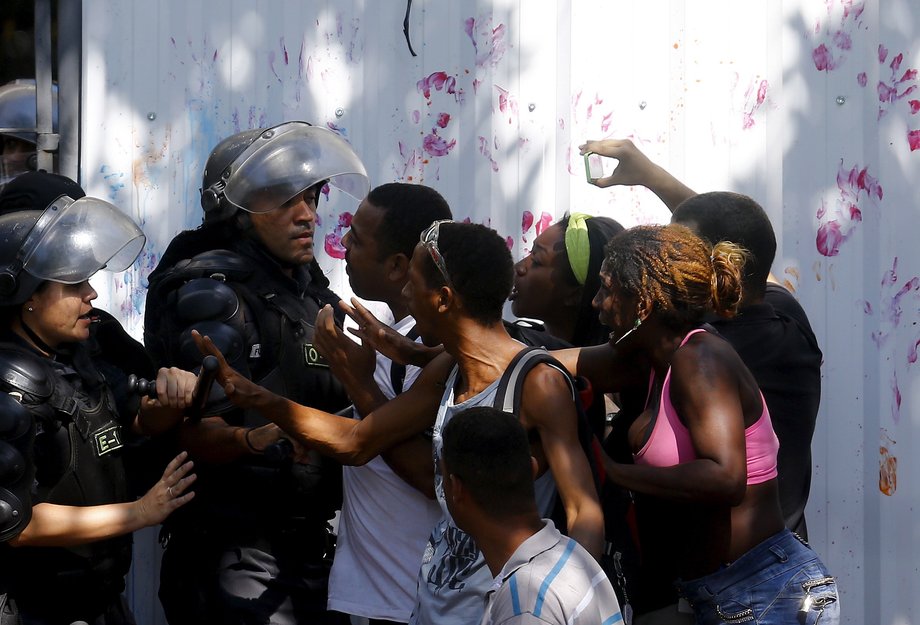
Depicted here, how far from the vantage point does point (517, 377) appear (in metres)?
2.86

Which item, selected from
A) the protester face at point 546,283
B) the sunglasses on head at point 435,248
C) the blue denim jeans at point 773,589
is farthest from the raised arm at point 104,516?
the blue denim jeans at point 773,589

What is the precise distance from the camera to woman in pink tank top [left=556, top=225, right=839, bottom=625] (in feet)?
9.75

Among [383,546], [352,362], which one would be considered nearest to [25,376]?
[352,362]

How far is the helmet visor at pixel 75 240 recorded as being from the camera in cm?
343

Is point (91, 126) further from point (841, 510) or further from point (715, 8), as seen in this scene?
point (841, 510)

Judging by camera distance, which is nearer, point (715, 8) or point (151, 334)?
point (151, 334)

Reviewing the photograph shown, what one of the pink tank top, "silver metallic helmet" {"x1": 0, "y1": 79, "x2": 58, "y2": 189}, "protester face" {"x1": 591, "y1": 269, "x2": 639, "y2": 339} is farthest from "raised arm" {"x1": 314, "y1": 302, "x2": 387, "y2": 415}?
"silver metallic helmet" {"x1": 0, "y1": 79, "x2": 58, "y2": 189}

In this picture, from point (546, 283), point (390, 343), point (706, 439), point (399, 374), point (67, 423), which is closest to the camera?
point (706, 439)

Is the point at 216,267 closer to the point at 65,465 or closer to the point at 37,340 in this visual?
the point at 37,340

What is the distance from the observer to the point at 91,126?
4.53m

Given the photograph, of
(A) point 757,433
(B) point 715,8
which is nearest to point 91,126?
(B) point 715,8

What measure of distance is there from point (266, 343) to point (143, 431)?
1.48ft

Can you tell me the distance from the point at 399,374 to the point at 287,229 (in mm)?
738

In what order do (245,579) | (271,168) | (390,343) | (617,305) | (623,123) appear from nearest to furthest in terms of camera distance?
(617,305) < (390,343) < (245,579) < (271,168) < (623,123)
